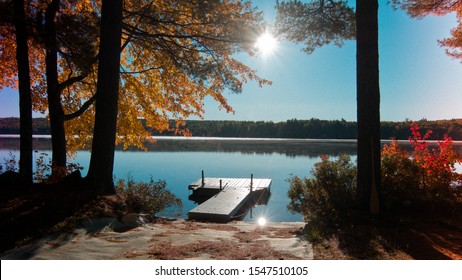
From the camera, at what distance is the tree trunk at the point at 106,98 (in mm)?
8375

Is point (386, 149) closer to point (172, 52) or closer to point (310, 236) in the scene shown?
point (310, 236)

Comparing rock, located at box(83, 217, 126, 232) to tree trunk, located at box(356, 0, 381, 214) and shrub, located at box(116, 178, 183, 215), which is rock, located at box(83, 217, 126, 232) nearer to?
shrub, located at box(116, 178, 183, 215)

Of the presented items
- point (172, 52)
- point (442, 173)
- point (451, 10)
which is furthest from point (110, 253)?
point (451, 10)

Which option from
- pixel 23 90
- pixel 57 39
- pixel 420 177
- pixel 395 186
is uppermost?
pixel 57 39

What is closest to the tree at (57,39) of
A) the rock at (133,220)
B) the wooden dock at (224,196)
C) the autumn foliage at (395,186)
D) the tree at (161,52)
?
the tree at (161,52)

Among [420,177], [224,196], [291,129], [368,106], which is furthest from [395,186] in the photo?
[291,129]

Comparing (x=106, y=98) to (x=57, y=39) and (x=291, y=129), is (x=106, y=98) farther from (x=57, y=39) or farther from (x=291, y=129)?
(x=291, y=129)

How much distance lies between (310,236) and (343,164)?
4.18 m

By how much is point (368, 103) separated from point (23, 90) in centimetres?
911

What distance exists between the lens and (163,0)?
1059 cm

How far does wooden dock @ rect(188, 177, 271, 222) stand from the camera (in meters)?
12.8

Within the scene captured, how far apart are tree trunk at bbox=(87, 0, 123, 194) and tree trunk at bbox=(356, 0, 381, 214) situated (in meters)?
6.11

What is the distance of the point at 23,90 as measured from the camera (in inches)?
356

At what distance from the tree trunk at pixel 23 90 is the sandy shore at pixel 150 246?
4.43 metres
